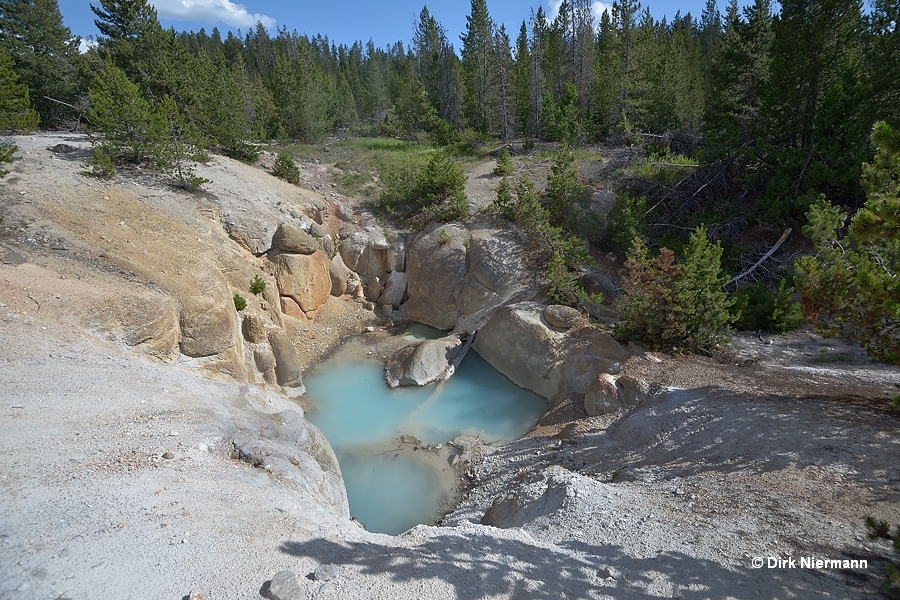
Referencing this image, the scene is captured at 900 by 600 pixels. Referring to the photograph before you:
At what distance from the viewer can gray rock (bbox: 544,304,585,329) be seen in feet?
47.0

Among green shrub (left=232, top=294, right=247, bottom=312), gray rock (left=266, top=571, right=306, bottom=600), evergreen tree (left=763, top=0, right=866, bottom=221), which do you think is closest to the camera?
gray rock (left=266, top=571, right=306, bottom=600)

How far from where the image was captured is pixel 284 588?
4.60 metres

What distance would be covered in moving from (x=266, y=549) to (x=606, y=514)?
4.90m

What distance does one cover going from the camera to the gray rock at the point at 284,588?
4.52m

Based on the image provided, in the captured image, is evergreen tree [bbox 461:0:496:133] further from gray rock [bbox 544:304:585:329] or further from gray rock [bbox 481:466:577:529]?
gray rock [bbox 481:466:577:529]

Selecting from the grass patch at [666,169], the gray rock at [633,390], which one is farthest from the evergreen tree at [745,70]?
the gray rock at [633,390]

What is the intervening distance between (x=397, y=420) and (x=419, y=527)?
7206 millimetres

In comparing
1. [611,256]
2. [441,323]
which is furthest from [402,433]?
[611,256]

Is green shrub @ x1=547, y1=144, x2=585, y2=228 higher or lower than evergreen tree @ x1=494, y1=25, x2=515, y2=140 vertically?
lower

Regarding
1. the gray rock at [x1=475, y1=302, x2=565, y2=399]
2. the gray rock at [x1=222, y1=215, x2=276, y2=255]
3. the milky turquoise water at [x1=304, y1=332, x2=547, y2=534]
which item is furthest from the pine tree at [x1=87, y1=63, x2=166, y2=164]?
the gray rock at [x1=475, y1=302, x2=565, y2=399]

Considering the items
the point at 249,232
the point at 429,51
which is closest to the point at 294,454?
the point at 249,232

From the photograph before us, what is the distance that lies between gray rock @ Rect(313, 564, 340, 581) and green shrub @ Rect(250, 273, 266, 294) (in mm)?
12314

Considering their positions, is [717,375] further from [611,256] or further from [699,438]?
[611,256]

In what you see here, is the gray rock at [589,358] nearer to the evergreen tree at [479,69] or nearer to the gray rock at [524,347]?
the gray rock at [524,347]
